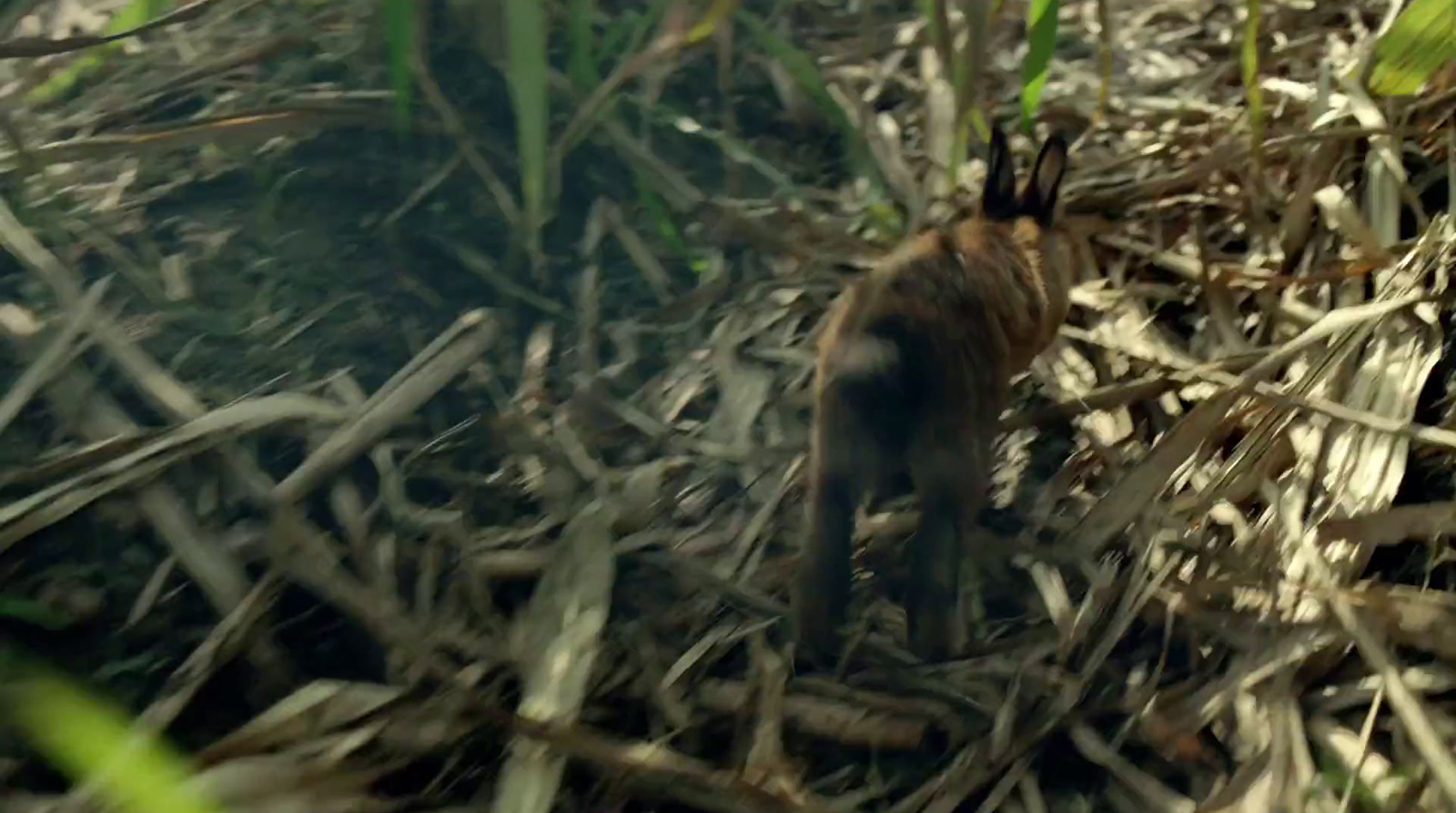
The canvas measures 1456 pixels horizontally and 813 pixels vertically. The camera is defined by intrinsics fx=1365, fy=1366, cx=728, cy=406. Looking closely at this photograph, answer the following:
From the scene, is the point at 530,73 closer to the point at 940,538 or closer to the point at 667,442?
the point at 667,442

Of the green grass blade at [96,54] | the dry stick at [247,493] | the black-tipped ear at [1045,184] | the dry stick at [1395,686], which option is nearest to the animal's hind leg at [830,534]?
the dry stick at [247,493]

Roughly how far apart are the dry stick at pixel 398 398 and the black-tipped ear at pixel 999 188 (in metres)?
0.71

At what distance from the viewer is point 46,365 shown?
5.01 ft

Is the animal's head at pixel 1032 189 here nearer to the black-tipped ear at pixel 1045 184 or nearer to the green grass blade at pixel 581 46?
the black-tipped ear at pixel 1045 184

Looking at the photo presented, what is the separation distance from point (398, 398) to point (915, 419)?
0.61m

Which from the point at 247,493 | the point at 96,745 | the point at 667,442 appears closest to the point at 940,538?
the point at 667,442

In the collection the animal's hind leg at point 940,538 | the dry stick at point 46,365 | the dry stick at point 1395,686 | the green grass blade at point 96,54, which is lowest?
the dry stick at point 1395,686

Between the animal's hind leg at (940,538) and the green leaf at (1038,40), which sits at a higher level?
the green leaf at (1038,40)

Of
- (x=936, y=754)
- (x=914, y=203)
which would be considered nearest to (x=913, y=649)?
(x=936, y=754)

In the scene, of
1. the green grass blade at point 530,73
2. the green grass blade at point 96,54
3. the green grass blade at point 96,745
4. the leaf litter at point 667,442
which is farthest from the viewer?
the green grass blade at point 96,54

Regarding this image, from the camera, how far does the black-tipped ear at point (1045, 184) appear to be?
1911mm

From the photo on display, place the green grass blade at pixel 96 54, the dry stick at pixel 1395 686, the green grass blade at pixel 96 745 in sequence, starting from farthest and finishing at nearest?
the green grass blade at pixel 96 54
the dry stick at pixel 1395 686
the green grass blade at pixel 96 745

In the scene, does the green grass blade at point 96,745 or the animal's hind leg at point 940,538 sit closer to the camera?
the green grass blade at point 96,745

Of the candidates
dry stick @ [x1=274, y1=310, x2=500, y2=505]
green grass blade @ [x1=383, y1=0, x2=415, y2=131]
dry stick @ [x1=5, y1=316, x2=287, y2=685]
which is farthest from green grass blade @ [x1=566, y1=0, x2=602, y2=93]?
dry stick @ [x1=5, y1=316, x2=287, y2=685]
